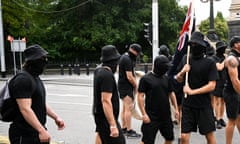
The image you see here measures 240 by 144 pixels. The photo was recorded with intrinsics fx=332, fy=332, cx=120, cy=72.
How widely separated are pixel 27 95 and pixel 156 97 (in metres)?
2.06

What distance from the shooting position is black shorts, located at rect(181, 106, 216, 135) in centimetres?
457

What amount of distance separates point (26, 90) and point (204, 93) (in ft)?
8.08

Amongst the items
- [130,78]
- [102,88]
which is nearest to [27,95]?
[102,88]

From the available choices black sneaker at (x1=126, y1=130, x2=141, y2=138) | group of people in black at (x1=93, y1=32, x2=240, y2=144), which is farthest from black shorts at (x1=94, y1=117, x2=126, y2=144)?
black sneaker at (x1=126, y1=130, x2=141, y2=138)

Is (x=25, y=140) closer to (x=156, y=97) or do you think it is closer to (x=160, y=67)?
(x=156, y=97)

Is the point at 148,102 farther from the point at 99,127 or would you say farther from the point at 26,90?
the point at 26,90

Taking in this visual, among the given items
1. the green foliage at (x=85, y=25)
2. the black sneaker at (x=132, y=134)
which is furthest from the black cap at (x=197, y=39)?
the green foliage at (x=85, y=25)

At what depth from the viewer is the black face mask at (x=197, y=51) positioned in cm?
464

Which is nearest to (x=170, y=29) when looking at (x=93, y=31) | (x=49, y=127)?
(x=93, y=31)

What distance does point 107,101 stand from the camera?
4133 millimetres

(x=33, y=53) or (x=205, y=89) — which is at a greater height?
(x=33, y=53)

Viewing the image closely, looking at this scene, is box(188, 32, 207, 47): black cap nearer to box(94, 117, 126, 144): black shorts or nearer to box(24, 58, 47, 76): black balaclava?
box(94, 117, 126, 144): black shorts

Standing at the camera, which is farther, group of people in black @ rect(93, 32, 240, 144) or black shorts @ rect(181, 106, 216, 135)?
black shorts @ rect(181, 106, 216, 135)

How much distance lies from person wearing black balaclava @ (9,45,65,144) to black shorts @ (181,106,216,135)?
2059mm
